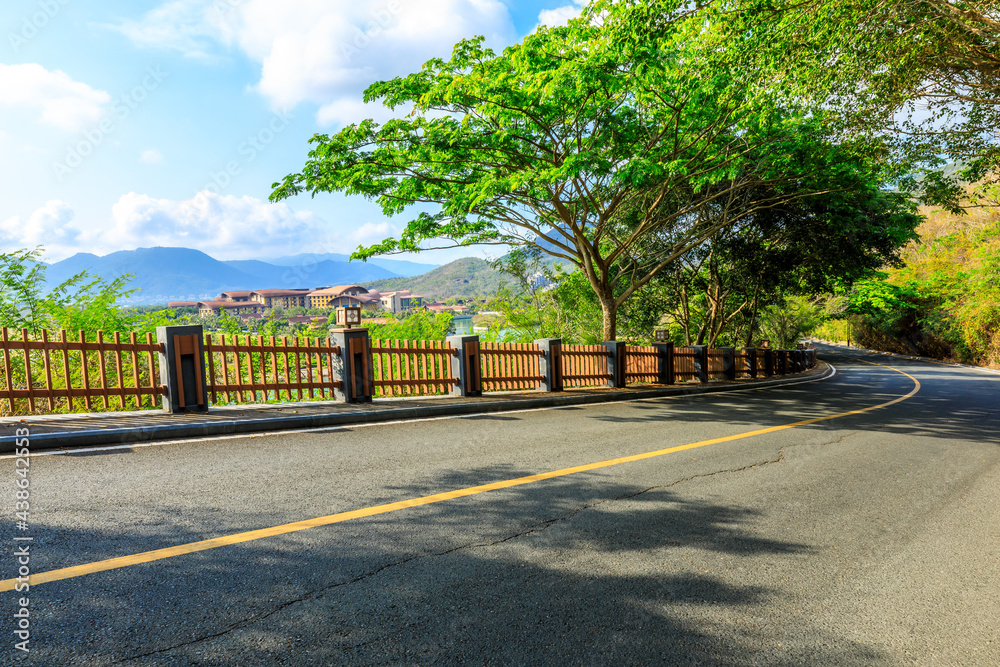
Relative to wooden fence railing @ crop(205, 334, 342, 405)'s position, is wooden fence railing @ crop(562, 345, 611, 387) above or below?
below

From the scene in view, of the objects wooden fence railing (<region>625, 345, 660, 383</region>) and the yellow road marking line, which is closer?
the yellow road marking line

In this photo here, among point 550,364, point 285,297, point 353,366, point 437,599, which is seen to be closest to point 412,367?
point 353,366

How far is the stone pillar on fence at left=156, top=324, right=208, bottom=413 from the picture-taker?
7516 mm

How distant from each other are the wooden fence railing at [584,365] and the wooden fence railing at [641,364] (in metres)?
0.92

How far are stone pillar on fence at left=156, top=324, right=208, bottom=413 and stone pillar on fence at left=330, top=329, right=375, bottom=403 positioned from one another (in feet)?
6.97

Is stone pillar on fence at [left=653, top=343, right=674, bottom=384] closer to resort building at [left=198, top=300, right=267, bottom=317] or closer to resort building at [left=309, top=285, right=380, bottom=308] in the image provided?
resort building at [left=198, top=300, right=267, bottom=317]

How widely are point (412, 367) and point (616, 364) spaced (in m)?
5.98

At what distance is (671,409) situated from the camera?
34.1 ft

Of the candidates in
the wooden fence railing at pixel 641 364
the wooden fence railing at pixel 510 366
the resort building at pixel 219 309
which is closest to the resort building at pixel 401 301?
the resort building at pixel 219 309

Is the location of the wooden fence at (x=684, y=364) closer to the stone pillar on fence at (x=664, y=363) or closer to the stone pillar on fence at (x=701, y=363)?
the stone pillar on fence at (x=701, y=363)

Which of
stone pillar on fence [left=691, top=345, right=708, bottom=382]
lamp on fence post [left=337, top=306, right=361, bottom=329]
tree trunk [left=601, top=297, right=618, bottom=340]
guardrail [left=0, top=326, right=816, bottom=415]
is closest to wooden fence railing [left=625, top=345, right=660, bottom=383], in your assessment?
guardrail [left=0, top=326, right=816, bottom=415]

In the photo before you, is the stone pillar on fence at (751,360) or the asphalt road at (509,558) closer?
the asphalt road at (509,558)

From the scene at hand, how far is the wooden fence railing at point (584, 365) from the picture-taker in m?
13.0

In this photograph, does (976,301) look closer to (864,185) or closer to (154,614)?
(864,185)
